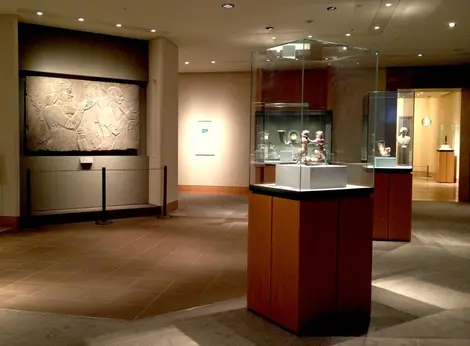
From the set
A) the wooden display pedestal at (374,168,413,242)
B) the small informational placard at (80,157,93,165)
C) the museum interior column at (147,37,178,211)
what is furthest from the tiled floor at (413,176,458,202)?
the small informational placard at (80,157,93,165)

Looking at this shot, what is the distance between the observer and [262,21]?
811 centimetres

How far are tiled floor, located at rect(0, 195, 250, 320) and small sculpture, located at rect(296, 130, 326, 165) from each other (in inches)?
59.7

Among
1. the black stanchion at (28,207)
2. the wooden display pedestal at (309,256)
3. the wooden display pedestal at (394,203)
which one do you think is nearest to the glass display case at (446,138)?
the wooden display pedestal at (394,203)

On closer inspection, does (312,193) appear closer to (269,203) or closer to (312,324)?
(269,203)

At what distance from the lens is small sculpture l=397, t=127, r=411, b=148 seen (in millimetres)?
8843

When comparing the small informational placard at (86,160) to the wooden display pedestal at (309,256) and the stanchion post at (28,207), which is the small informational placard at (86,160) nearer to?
the stanchion post at (28,207)

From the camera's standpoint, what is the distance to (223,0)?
6.87 metres

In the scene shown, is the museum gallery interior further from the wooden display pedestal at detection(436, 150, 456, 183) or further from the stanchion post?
the wooden display pedestal at detection(436, 150, 456, 183)

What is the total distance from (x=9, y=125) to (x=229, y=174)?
6.64 meters

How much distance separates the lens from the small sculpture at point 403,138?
884 centimetres

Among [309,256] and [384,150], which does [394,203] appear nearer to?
[384,150]

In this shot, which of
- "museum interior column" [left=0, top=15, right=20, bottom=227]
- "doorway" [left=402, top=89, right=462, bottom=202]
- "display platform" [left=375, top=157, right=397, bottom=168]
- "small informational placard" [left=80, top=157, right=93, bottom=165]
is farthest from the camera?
"doorway" [left=402, top=89, right=462, bottom=202]

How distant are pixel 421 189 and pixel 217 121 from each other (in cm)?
714

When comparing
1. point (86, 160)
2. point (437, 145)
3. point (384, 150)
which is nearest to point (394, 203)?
point (384, 150)
